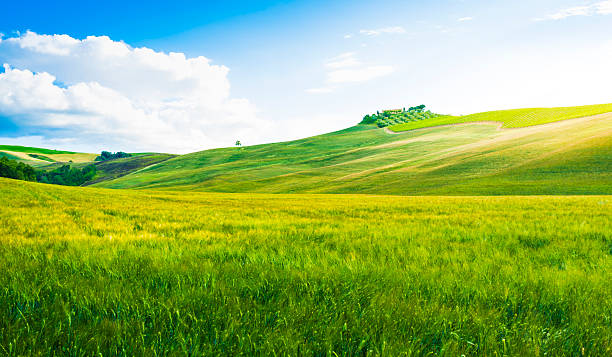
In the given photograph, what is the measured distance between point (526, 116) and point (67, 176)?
766ft

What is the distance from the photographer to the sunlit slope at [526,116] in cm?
11456

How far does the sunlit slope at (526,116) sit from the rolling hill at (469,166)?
57 centimetres

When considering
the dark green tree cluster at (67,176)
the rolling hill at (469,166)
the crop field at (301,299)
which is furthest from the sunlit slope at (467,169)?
the dark green tree cluster at (67,176)

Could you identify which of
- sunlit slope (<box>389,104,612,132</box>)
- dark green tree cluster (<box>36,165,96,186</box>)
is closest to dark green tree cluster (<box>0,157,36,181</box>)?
dark green tree cluster (<box>36,165,96,186</box>)

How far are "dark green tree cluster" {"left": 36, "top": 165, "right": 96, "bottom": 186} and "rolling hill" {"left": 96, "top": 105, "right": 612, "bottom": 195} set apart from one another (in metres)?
55.8

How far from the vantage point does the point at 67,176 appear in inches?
6983

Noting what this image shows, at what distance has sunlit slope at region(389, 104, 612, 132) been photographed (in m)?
115

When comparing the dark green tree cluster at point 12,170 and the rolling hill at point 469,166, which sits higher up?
the dark green tree cluster at point 12,170

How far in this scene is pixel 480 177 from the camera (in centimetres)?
5875

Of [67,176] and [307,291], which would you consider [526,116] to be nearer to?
[307,291]

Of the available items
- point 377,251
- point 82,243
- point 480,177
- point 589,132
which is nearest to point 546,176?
point 480,177

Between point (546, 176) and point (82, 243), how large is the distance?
205 ft

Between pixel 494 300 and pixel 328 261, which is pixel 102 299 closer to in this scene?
pixel 328 261

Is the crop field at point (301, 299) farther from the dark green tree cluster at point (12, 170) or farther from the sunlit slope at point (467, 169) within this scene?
the dark green tree cluster at point (12, 170)
